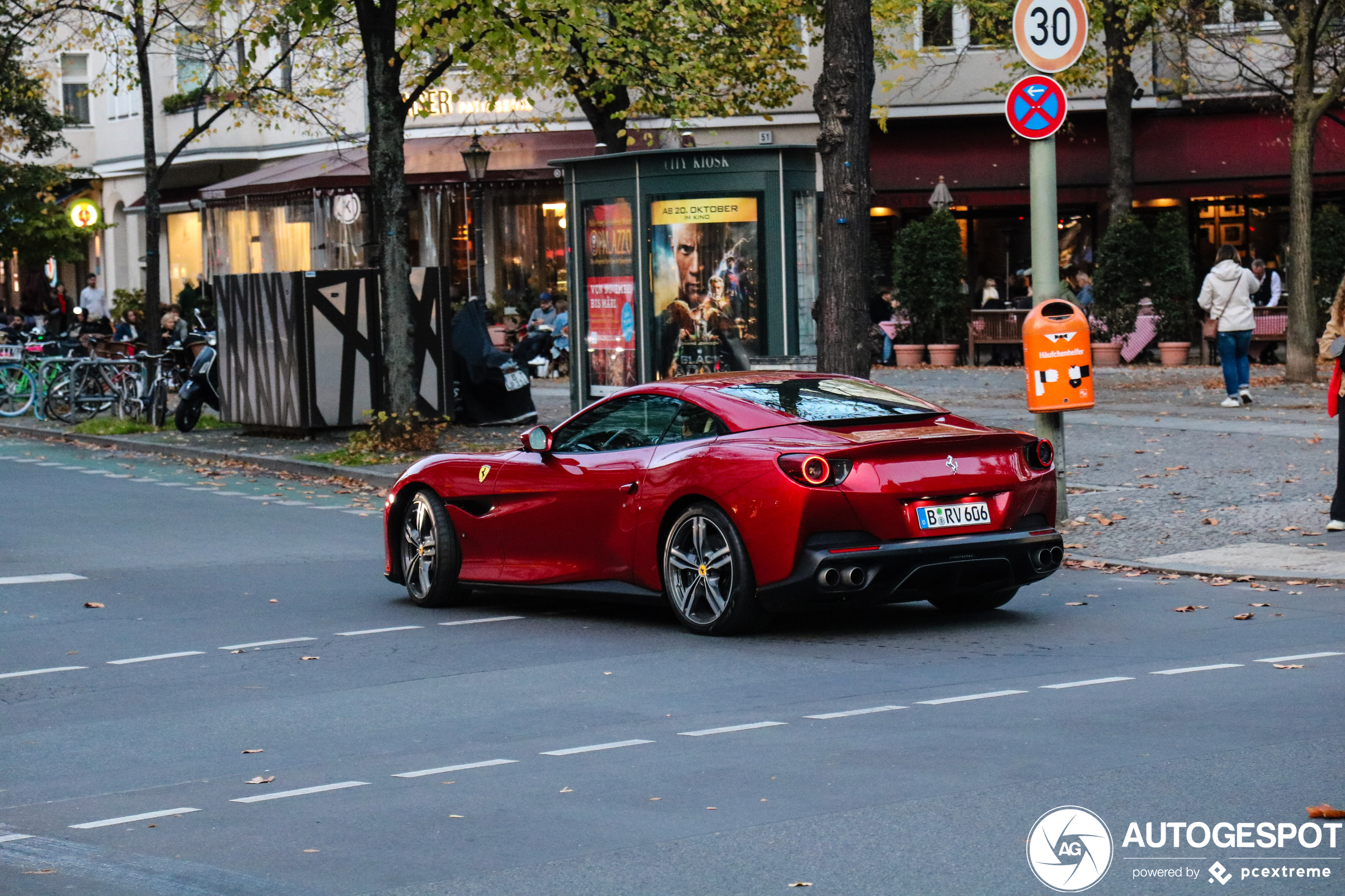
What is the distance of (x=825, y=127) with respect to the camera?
14.9 meters

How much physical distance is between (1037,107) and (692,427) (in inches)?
150

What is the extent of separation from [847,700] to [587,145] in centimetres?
3230

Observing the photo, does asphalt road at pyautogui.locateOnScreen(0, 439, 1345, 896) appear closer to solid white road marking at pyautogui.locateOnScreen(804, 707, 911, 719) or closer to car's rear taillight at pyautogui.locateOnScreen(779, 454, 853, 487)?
solid white road marking at pyautogui.locateOnScreen(804, 707, 911, 719)

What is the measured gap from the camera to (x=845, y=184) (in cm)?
1498

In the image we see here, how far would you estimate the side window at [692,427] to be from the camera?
9789 mm

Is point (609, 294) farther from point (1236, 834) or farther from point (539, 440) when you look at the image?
point (1236, 834)

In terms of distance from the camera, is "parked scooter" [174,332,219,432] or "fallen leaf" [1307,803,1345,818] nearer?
"fallen leaf" [1307,803,1345,818]

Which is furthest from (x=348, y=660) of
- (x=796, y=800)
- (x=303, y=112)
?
(x=303, y=112)

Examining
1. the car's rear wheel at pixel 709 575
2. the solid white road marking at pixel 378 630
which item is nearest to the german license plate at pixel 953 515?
the car's rear wheel at pixel 709 575

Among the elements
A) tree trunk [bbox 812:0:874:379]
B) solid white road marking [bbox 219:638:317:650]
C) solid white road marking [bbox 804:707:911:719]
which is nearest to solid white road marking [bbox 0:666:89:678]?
solid white road marking [bbox 219:638:317:650]

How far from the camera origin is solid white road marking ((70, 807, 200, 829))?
240 inches

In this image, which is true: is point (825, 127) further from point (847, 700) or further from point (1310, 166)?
point (1310, 166)

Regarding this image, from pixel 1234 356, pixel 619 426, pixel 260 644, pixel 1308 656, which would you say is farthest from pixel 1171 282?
pixel 260 644

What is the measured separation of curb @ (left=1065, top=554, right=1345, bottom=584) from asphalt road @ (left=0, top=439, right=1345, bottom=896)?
0.24 m
